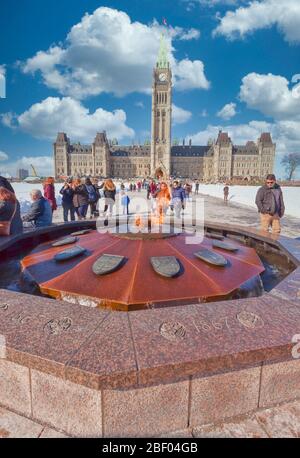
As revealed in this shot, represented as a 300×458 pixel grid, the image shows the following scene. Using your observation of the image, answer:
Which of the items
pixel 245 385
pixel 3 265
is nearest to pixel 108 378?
pixel 245 385

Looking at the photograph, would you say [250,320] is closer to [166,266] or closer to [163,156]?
[166,266]

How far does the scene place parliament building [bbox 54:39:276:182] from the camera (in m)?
99.1

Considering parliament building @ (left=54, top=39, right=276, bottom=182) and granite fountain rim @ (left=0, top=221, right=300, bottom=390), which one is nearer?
granite fountain rim @ (left=0, top=221, right=300, bottom=390)

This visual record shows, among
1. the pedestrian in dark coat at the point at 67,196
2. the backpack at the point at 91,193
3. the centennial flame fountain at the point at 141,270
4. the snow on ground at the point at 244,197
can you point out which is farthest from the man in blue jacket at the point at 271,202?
the snow on ground at the point at 244,197

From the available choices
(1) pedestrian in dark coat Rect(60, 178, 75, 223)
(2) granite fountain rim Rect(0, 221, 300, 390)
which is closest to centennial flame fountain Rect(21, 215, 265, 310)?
(2) granite fountain rim Rect(0, 221, 300, 390)

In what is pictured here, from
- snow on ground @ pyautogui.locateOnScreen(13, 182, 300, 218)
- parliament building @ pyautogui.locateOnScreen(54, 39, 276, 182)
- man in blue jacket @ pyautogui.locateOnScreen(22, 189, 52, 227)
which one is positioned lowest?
snow on ground @ pyautogui.locateOnScreen(13, 182, 300, 218)

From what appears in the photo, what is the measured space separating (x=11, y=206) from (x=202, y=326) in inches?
150

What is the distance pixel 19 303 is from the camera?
224cm

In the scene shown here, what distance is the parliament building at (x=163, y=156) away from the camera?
99.1 m

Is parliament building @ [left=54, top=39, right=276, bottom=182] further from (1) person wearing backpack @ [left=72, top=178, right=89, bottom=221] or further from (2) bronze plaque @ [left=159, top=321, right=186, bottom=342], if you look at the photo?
(2) bronze plaque @ [left=159, top=321, right=186, bottom=342]

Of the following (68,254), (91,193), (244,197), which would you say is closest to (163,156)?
(244,197)

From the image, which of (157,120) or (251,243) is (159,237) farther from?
(157,120)

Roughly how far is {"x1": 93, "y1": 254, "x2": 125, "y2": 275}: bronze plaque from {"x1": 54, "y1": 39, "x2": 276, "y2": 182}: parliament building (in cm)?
9564

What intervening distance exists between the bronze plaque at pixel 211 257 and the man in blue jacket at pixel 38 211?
395cm
